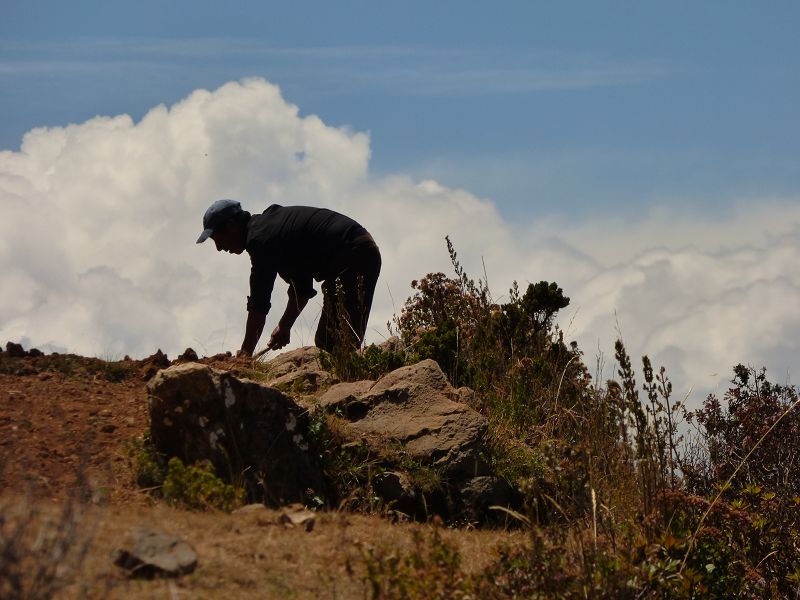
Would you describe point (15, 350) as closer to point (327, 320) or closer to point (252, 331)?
point (252, 331)

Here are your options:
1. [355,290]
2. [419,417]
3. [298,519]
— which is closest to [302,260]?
[355,290]

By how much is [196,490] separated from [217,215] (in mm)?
4172

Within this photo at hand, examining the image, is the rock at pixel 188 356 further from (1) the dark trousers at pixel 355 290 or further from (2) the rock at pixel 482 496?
(2) the rock at pixel 482 496

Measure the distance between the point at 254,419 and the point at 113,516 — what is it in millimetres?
1892

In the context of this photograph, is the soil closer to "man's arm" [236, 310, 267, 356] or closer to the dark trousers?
"man's arm" [236, 310, 267, 356]

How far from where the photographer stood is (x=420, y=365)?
9250mm

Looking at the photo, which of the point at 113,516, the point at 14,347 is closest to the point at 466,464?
the point at 113,516

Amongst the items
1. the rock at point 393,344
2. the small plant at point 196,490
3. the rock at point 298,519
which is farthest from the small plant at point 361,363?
the rock at point 298,519

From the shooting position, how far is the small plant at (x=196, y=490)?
6.34m

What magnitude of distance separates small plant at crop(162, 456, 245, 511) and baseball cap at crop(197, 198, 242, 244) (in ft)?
12.7

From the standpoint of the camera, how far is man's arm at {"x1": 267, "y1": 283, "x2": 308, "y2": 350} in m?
10.5

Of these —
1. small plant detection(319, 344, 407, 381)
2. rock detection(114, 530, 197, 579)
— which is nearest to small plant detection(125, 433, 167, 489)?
rock detection(114, 530, 197, 579)

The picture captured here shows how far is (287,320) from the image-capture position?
1062 centimetres

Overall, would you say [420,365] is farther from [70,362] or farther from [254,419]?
[70,362]
